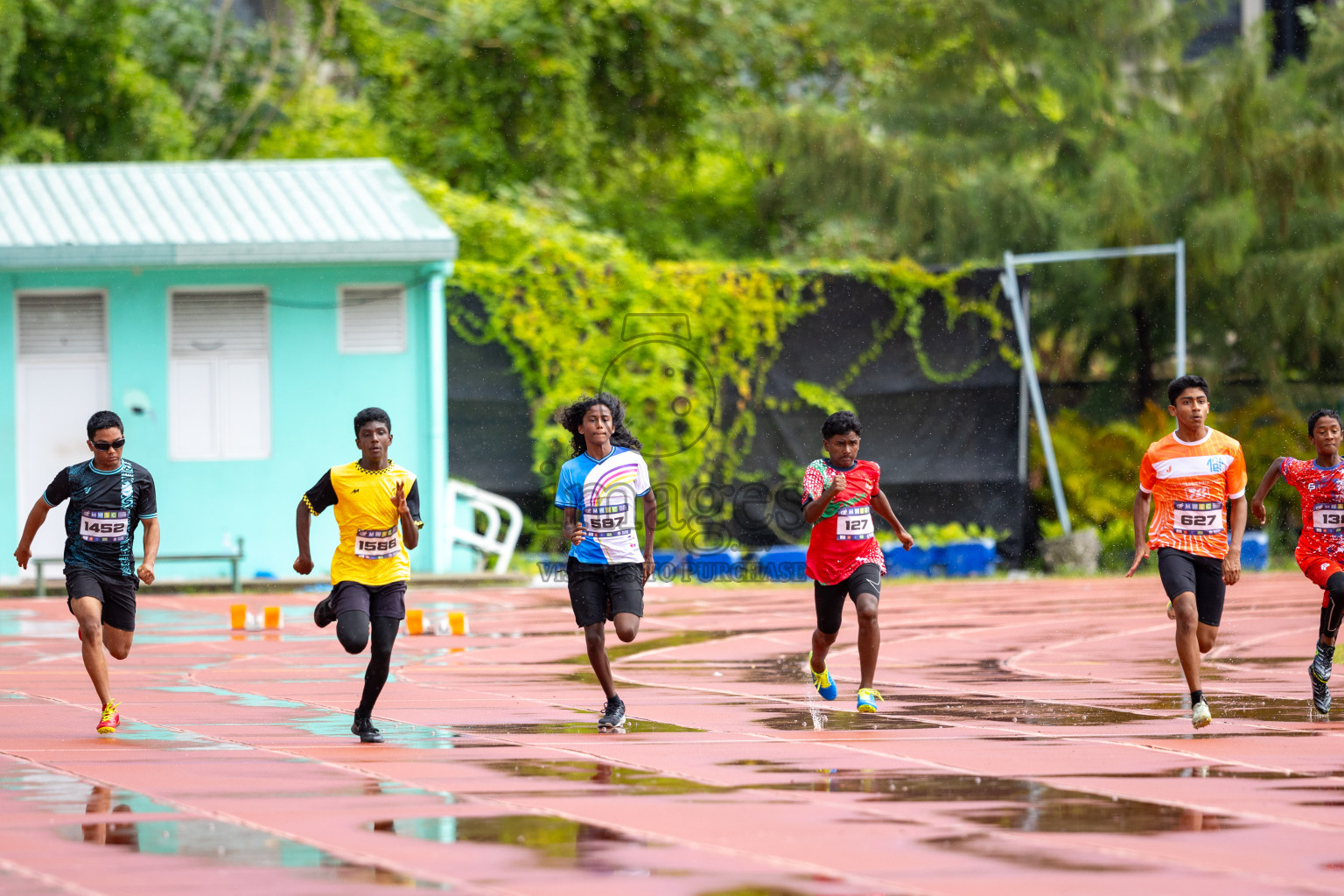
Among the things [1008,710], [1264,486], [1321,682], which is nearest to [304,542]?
[1008,710]

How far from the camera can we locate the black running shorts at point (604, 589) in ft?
30.2

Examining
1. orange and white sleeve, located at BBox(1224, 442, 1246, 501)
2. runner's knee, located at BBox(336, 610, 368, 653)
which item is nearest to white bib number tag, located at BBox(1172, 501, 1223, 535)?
orange and white sleeve, located at BBox(1224, 442, 1246, 501)

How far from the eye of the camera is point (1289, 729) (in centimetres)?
909

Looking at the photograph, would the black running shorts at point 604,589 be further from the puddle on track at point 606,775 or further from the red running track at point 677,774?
the puddle on track at point 606,775

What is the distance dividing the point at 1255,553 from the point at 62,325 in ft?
45.8

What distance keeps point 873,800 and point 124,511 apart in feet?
14.7

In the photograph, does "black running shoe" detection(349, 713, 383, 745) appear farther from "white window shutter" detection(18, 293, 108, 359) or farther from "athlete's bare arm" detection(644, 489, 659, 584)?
"white window shutter" detection(18, 293, 108, 359)

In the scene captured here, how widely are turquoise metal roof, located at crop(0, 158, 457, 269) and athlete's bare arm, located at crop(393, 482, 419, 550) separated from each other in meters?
10.5

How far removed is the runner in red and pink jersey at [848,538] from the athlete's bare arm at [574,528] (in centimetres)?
135

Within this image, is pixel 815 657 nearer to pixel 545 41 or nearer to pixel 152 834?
pixel 152 834

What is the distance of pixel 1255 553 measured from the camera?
68.6 feet

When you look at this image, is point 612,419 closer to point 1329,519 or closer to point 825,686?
point 825,686

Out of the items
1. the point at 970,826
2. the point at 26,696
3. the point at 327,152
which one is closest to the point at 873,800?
the point at 970,826

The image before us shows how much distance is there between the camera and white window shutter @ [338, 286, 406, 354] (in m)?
20.0
